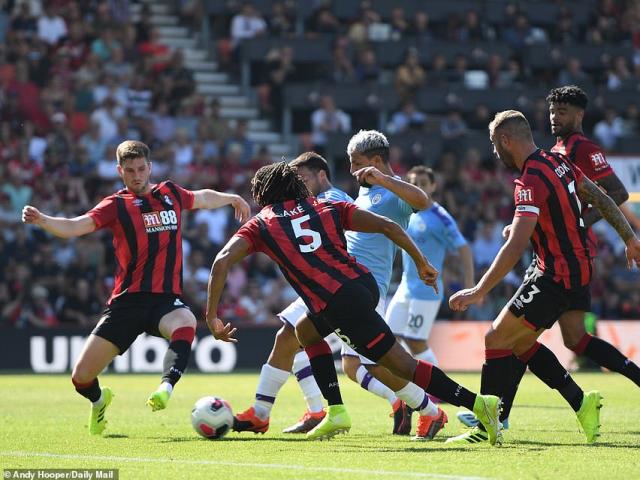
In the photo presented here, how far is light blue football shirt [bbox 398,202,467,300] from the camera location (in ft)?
41.2

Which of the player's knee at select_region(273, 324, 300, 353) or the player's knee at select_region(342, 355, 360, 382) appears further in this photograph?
the player's knee at select_region(342, 355, 360, 382)

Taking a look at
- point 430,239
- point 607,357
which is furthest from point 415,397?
point 430,239

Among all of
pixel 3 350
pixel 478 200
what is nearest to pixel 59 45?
pixel 3 350

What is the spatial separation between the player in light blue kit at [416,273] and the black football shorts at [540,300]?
3.68m

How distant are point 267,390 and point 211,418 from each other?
23.6 inches

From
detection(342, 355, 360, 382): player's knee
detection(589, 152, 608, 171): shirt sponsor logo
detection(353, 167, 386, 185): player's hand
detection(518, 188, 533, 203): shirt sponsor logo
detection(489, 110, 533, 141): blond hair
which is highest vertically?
detection(489, 110, 533, 141): blond hair

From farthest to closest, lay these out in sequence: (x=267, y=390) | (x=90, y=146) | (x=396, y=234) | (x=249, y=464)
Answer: (x=90, y=146), (x=267, y=390), (x=396, y=234), (x=249, y=464)

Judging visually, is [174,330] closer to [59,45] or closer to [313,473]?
[313,473]

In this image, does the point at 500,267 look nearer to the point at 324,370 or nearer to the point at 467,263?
the point at 324,370

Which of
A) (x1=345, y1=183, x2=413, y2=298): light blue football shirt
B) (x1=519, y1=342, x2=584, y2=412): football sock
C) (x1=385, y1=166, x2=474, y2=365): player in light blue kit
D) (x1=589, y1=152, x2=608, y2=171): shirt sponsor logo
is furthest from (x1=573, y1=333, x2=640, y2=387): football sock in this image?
(x1=385, y1=166, x2=474, y2=365): player in light blue kit

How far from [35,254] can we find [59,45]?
4774 millimetres

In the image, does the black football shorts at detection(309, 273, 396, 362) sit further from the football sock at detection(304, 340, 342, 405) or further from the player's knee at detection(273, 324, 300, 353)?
the player's knee at detection(273, 324, 300, 353)

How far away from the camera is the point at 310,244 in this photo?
8.30 meters

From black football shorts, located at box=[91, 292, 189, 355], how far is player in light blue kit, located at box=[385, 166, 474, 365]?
131 inches
